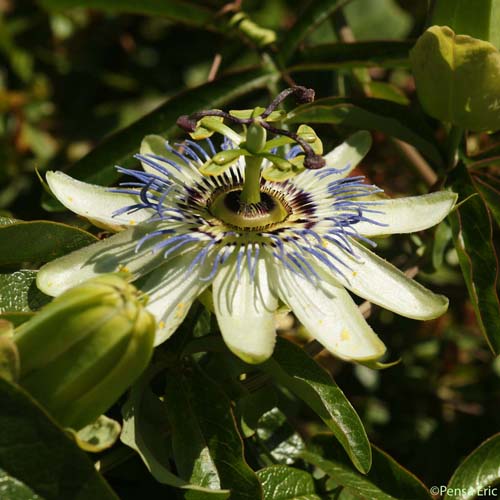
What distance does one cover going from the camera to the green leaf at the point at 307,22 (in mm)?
2102

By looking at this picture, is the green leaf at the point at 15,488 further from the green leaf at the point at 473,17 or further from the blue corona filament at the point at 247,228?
the green leaf at the point at 473,17

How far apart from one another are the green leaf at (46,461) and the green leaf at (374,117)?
37.4 inches

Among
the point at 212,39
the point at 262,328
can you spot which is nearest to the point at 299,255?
the point at 262,328

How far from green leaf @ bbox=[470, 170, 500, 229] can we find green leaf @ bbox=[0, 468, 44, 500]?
112 centimetres

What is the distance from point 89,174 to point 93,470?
91 cm

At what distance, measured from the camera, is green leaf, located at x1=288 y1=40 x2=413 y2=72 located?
1932 millimetres

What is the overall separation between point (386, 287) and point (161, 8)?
1.18m

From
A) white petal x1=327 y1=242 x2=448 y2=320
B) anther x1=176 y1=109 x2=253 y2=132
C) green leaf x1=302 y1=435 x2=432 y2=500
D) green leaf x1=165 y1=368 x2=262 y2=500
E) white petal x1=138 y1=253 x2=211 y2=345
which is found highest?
anther x1=176 y1=109 x2=253 y2=132

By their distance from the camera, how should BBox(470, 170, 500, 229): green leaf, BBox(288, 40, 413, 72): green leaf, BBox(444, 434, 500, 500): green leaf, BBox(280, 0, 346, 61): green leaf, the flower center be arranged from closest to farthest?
BBox(444, 434, 500, 500): green leaf
the flower center
BBox(470, 170, 500, 229): green leaf
BBox(288, 40, 413, 72): green leaf
BBox(280, 0, 346, 61): green leaf

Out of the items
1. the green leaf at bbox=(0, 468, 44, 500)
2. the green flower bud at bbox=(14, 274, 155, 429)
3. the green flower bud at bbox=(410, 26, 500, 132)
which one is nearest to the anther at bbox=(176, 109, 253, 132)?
the green flower bud at bbox=(410, 26, 500, 132)

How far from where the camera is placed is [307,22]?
211 cm

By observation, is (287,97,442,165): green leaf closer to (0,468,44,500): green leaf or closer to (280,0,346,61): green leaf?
(280,0,346,61): green leaf

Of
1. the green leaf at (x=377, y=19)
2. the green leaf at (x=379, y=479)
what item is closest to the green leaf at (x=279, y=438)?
the green leaf at (x=379, y=479)

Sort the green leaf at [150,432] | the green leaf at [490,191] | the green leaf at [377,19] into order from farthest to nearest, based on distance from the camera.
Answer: the green leaf at [377,19]
the green leaf at [490,191]
the green leaf at [150,432]
